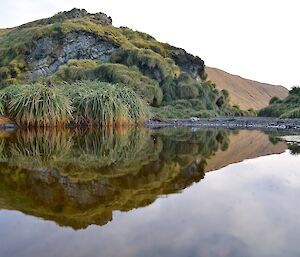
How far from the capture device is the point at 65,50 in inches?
1854

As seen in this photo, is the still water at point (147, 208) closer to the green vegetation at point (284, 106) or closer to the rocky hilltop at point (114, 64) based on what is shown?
the rocky hilltop at point (114, 64)

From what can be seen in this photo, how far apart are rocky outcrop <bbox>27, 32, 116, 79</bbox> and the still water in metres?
39.7

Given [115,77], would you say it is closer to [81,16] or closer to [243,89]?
[81,16]

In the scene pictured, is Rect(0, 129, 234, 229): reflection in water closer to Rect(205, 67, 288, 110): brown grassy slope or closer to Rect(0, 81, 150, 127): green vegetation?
Rect(0, 81, 150, 127): green vegetation

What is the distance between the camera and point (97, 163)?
8312mm

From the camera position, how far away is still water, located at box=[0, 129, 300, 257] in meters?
3.32

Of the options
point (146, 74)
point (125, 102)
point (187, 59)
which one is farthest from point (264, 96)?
point (125, 102)

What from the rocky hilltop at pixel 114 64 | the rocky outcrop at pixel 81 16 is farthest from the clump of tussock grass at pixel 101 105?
the rocky outcrop at pixel 81 16

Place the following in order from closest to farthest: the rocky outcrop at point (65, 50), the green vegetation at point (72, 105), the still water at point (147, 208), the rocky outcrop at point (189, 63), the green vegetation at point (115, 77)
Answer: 1. the still water at point (147, 208)
2. the green vegetation at point (72, 105)
3. the green vegetation at point (115, 77)
4. the rocky outcrop at point (65, 50)
5. the rocky outcrop at point (189, 63)

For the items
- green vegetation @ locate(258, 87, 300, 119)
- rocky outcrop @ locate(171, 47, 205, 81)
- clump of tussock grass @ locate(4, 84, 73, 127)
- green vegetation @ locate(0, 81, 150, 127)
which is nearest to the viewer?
clump of tussock grass @ locate(4, 84, 73, 127)

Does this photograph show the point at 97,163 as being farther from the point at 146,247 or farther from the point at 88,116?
the point at 88,116

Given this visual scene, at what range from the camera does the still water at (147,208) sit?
3.32 meters

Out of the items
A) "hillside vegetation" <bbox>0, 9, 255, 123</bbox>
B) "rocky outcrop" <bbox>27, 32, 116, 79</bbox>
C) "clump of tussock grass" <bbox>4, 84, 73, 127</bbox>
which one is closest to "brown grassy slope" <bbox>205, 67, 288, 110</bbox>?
"hillside vegetation" <bbox>0, 9, 255, 123</bbox>

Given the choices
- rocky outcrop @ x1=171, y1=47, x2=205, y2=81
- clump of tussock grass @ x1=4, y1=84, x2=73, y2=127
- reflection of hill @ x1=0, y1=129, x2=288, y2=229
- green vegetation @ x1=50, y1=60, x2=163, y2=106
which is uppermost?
rocky outcrop @ x1=171, y1=47, x2=205, y2=81
